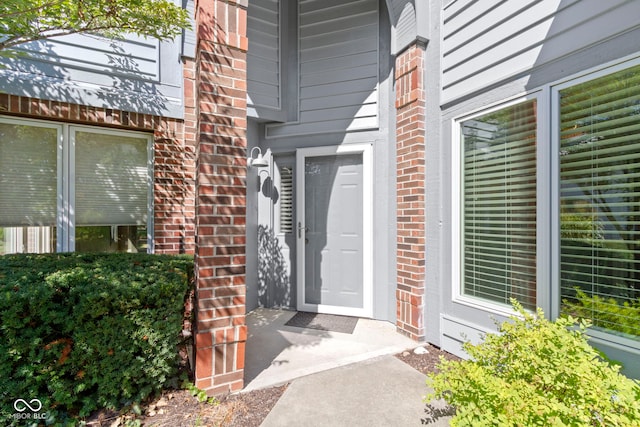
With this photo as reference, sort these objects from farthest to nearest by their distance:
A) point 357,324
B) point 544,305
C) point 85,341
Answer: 1. point 357,324
2. point 544,305
3. point 85,341

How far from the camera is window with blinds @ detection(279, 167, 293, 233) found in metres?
4.44

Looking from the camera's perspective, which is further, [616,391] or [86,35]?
[86,35]

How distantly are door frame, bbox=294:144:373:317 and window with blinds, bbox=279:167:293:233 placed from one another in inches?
5.7

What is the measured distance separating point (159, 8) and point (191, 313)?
277 centimetres

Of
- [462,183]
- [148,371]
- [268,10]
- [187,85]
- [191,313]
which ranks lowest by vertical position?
[148,371]

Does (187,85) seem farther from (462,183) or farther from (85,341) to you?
(462,183)

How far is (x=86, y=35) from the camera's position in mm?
3422

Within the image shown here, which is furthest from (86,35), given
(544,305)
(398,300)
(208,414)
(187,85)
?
(544,305)

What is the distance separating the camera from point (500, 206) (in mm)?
2682

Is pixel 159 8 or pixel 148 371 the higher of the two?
pixel 159 8

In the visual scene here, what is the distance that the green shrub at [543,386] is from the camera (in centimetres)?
134

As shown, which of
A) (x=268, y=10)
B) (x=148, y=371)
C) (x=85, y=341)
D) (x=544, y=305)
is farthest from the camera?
(x=268, y=10)

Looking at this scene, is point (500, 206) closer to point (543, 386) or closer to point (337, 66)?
point (543, 386)

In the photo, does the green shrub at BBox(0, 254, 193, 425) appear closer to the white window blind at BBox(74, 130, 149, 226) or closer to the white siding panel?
the white window blind at BBox(74, 130, 149, 226)
